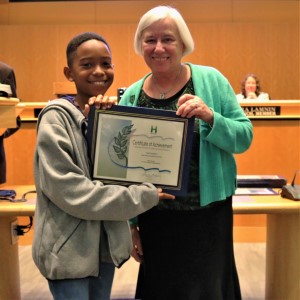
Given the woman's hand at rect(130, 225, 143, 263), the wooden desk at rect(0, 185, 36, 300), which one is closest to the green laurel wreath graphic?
the woman's hand at rect(130, 225, 143, 263)

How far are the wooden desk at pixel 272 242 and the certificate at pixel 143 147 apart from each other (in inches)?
28.9

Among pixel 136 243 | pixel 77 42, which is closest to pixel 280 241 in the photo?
pixel 136 243

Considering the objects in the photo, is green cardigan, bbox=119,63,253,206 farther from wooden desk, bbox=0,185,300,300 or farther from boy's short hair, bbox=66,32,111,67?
wooden desk, bbox=0,185,300,300

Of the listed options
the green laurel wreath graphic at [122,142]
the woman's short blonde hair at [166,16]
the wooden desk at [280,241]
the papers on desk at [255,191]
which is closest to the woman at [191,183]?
the woman's short blonde hair at [166,16]

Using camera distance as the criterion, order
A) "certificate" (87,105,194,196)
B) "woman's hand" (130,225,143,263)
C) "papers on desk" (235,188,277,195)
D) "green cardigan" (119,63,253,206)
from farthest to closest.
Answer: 1. "papers on desk" (235,188,277,195)
2. "woman's hand" (130,225,143,263)
3. "green cardigan" (119,63,253,206)
4. "certificate" (87,105,194,196)

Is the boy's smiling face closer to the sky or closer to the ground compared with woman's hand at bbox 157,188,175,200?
closer to the sky

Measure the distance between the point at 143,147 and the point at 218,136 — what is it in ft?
0.78

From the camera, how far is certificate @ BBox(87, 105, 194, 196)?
1285mm

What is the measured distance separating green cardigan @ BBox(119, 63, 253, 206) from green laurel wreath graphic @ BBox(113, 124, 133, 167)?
0.26 meters

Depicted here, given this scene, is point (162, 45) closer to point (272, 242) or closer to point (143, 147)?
point (143, 147)

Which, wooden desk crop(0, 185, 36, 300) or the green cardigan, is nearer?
the green cardigan

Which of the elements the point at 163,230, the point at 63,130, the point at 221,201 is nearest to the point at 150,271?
the point at 163,230

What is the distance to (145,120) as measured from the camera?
1327 millimetres

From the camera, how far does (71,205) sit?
1.15m
